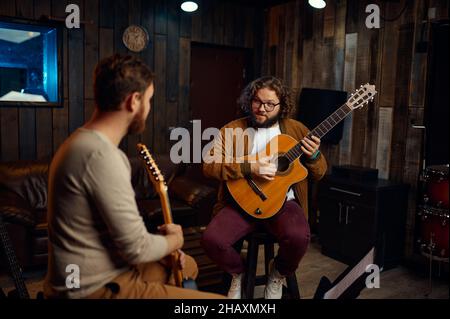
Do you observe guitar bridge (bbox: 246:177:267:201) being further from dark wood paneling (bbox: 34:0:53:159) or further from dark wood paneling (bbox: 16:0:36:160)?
dark wood paneling (bbox: 16:0:36:160)

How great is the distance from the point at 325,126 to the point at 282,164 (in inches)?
12.8

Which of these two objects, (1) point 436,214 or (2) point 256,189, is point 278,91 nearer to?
(2) point 256,189

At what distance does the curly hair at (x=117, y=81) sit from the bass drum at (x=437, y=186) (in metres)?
2.27

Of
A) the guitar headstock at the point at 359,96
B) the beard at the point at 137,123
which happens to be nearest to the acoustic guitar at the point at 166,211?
the beard at the point at 137,123

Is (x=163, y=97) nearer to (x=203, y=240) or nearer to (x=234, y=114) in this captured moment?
(x=234, y=114)

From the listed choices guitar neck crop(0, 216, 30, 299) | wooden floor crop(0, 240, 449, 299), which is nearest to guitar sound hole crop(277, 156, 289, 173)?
wooden floor crop(0, 240, 449, 299)

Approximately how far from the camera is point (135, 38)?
4605 mm

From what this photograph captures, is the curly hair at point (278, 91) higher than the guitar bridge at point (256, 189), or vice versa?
the curly hair at point (278, 91)

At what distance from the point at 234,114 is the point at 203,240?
3.09m

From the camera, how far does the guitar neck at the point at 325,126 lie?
8.09 ft

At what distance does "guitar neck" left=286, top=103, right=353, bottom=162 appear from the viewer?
247 cm

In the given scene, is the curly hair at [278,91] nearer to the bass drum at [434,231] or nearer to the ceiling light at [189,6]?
the bass drum at [434,231]

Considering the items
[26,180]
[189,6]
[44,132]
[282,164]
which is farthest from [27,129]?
[282,164]
